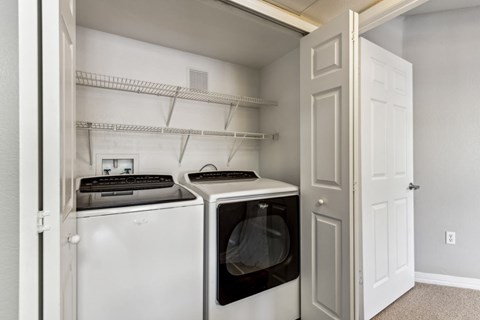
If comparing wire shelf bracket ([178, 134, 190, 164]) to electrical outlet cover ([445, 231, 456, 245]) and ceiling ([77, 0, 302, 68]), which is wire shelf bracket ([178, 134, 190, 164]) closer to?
ceiling ([77, 0, 302, 68])

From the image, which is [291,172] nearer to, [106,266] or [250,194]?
[250,194]

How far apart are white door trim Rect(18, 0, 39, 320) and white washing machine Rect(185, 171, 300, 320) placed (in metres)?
0.81

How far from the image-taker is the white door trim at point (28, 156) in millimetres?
539

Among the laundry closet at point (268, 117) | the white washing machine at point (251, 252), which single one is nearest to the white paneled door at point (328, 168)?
the laundry closet at point (268, 117)

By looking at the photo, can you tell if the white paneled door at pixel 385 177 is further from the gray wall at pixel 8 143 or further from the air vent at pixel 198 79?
the gray wall at pixel 8 143

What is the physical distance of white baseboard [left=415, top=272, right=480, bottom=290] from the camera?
198 centimetres

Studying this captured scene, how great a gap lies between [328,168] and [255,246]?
2.25ft

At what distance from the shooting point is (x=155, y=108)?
5.95 ft

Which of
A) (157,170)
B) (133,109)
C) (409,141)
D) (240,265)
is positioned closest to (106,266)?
(240,265)

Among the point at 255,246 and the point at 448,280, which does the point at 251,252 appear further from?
the point at 448,280

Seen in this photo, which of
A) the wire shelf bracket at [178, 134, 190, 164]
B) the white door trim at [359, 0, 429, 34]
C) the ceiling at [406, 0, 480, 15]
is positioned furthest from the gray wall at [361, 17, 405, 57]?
the wire shelf bracket at [178, 134, 190, 164]

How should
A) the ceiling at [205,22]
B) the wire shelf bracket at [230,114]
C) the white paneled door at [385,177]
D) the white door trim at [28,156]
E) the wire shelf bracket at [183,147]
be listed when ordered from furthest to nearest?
the wire shelf bracket at [230,114] < the wire shelf bracket at [183,147] < the white paneled door at [385,177] < the ceiling at [205,22] < the white door trim at [28,156]

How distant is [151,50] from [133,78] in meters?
0.28

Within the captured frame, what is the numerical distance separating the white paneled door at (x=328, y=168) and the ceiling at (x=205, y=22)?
8.5 inches
